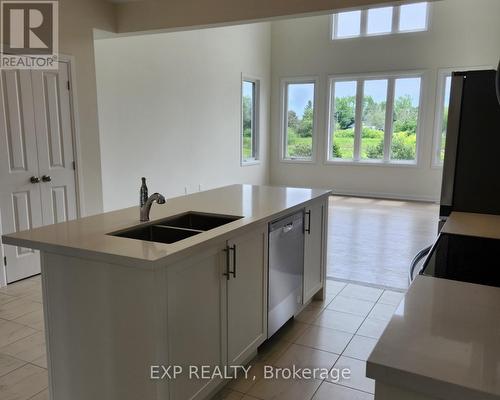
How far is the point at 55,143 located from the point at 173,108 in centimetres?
237

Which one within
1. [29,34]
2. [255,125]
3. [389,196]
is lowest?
[389,196]

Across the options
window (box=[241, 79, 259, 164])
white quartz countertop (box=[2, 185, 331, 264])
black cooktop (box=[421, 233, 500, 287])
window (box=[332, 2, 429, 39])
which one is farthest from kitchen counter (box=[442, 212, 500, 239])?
window (box=[332, 2, 429, 39])

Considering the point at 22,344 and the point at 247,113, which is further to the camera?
the point at 247,113

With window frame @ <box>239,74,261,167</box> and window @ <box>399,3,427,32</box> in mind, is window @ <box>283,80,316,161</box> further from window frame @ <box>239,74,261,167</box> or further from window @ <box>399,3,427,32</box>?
window @ <box>399,3,427,32</box>

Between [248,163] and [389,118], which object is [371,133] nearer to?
[389,118]

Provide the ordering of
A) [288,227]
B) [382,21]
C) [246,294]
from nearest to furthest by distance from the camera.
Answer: [246,294] → [288,227] → [382,21]

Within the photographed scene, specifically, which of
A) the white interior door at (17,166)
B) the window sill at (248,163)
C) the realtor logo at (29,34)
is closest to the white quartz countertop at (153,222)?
the white interior door at (17,166)

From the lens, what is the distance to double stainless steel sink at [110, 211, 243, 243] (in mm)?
2166

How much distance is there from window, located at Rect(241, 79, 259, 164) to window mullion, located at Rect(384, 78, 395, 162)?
8.65 ft

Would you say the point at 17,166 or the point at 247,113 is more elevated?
the point at 247,113

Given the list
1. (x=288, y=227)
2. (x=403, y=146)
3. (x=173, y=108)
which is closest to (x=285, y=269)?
(x=288, y=227)

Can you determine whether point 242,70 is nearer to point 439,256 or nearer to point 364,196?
point 364,196

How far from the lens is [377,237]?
550 cm

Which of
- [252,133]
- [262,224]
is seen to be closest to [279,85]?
[252,133]
